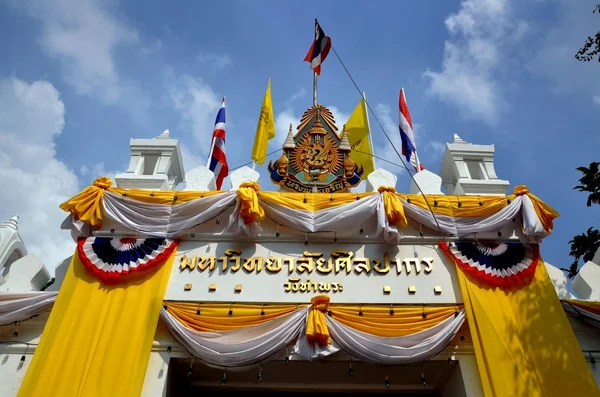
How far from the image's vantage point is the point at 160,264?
Result: 272 inches

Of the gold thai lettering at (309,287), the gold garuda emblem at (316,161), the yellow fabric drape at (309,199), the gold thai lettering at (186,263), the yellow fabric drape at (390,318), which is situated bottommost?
the yellow fabric drape at (390,318)

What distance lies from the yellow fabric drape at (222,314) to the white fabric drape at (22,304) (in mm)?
1895

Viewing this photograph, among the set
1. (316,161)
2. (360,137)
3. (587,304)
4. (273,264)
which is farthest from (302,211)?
(587,304)

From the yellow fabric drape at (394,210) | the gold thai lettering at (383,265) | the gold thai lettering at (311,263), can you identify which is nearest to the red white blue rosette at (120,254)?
the gold thai lettering at (311,263)

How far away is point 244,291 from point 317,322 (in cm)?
140

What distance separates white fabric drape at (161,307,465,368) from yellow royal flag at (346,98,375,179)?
4910 mm

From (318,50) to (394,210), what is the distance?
6.64 metres

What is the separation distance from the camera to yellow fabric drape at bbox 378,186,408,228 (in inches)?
279

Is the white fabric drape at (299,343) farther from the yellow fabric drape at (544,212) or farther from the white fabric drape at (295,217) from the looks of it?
the yellow fabric drape at (544,212)

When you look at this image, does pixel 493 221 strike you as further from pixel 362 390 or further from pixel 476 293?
pixel 362 390

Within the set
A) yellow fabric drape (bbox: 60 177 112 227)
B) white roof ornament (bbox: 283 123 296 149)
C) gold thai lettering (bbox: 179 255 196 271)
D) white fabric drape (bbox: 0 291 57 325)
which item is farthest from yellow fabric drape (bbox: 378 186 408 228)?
white fabric drape (bbox: 0 291 57 325)

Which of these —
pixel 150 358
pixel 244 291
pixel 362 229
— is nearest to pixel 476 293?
pixel 362 229

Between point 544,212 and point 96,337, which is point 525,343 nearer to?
point 544,212

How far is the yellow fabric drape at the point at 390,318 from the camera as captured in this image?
6098mm
